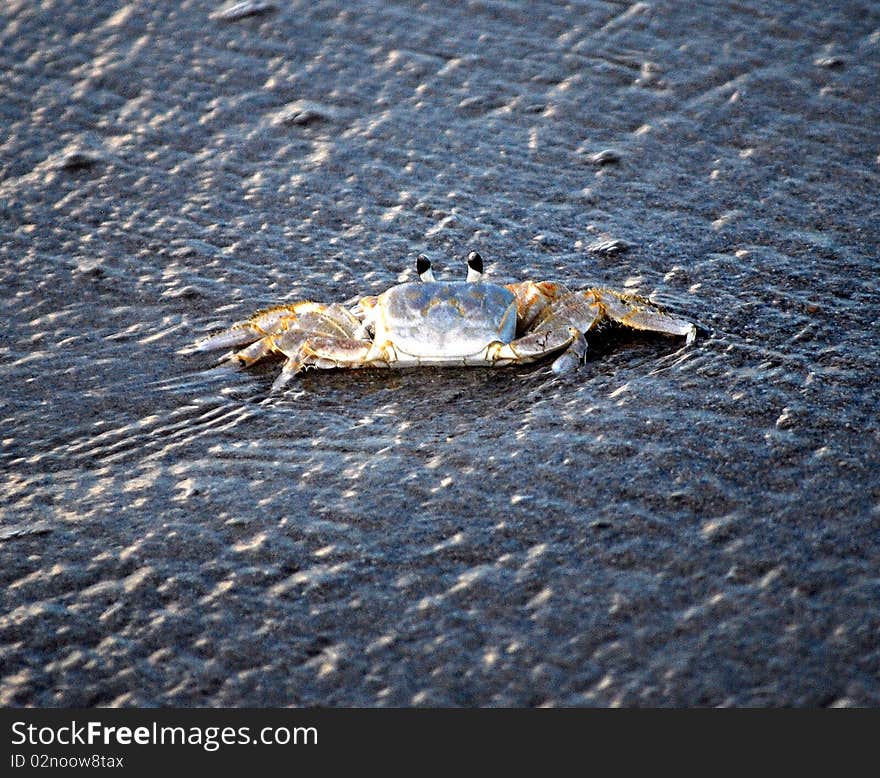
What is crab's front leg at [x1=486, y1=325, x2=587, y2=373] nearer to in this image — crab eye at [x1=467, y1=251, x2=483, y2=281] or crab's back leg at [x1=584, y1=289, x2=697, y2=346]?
crab's back leg at [x1=584, y1=289, x2=697, y2=346]

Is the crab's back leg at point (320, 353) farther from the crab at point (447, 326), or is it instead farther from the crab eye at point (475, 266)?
the crab eye at point (475, 266)

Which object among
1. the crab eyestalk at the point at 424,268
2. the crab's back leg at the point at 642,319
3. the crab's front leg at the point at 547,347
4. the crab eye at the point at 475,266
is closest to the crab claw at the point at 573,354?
the crab's front leg at the point at 547,347

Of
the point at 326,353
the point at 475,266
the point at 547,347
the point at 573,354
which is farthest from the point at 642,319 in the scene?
the point at 326,353

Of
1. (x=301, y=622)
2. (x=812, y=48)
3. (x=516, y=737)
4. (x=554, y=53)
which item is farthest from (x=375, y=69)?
(x=516, y=737)

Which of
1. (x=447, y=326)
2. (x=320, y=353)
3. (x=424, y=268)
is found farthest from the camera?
(x=424, y=268)

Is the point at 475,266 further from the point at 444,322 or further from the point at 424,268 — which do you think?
the point at 444,322

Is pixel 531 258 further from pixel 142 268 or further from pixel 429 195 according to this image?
pixel 142 268
